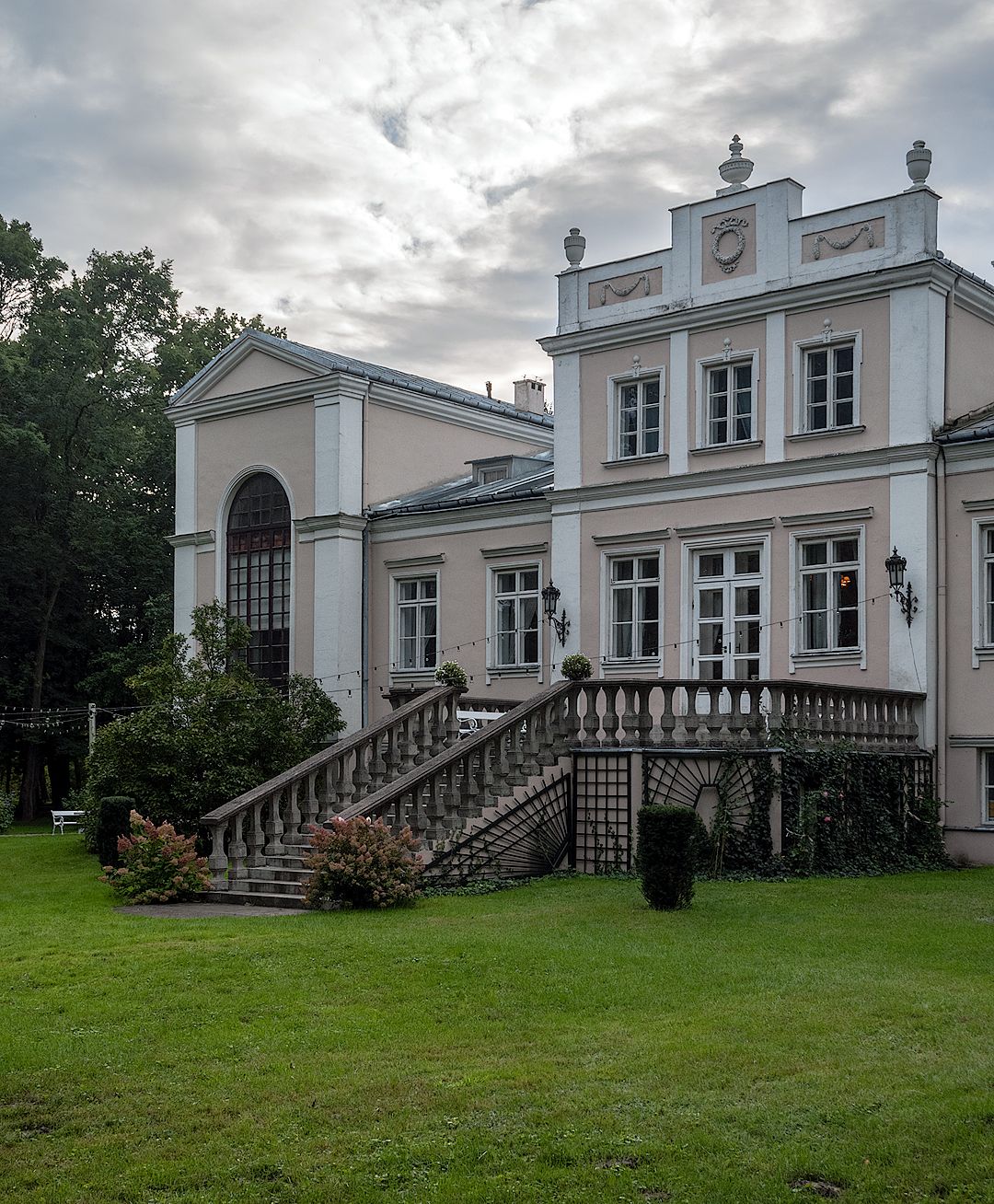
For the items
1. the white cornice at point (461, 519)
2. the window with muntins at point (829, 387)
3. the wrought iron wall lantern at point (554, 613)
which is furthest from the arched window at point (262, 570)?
the window with muntins at point (829, 387)

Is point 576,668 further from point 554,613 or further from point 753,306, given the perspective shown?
point 753,306

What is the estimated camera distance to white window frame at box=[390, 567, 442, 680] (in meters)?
28.9

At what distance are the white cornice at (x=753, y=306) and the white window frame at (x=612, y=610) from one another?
11.9ft

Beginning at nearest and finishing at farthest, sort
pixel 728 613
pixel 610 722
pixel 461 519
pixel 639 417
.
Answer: pixel 610 722 < pixel 728 613 < pixel 639 417 < pixel 461 519

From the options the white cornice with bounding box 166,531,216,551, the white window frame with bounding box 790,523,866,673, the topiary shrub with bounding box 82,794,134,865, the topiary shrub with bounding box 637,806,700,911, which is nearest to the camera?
the topiary shrub with bounding box 637,806,700,911

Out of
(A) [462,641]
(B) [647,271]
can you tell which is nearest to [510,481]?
(A) [462,641]

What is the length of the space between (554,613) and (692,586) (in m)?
2.82

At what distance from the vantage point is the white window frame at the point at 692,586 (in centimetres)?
2322

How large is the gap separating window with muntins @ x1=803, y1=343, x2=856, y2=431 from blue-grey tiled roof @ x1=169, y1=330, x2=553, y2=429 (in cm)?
1051

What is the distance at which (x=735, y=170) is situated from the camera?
24.4m

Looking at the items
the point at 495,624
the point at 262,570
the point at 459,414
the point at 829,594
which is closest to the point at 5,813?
the point at 262,570

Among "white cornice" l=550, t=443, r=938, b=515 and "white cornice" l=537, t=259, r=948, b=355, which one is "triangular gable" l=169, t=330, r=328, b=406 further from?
"white cornice" l=550, t=443, r=938, b=515

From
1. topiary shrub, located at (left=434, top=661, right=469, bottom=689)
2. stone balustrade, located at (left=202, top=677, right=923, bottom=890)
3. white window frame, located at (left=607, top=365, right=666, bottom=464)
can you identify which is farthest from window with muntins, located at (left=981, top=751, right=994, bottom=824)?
topiary shrub, located at (left=434, top=661, right=469, bottom=689)

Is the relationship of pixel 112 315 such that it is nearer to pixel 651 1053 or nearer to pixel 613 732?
pixel 613 732
